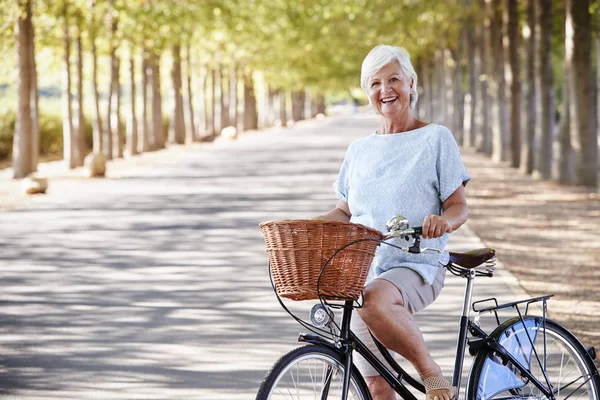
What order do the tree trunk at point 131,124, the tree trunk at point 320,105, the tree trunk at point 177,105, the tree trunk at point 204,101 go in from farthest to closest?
the tree trunk at point 320,105 < the tree trunk at point 204,101 < the tree trunk at point 177,105 < the tree trunk at point 131,124

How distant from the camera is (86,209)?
18234 millimetres

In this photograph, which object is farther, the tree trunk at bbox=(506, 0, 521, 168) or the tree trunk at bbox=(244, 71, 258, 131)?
the tree trunk at bbox=(244, 71, 258, 131)

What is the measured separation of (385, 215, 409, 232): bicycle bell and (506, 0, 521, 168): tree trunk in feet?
82.0

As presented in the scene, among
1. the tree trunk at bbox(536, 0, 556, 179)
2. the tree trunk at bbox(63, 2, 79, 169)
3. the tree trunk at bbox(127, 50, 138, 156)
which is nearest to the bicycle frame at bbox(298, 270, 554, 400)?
the tree trunk at bbox(536, 0, 556, 179)

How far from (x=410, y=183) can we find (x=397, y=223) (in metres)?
0.33

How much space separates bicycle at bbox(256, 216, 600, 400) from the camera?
4.12m

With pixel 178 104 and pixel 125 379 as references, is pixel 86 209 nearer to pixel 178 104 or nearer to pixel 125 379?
pixel 125 379

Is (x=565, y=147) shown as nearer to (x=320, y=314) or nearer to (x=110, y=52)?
(x=110, y=52)

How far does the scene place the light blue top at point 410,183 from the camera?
4.39 meters

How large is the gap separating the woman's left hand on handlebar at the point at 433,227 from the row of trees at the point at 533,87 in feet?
57.4

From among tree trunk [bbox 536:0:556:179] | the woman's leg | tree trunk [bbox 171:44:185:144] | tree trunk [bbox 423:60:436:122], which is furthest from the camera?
tree trunk [bbox 423:60:436:122]

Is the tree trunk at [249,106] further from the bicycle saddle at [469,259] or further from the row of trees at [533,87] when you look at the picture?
the bicycle saddle at [469,259]

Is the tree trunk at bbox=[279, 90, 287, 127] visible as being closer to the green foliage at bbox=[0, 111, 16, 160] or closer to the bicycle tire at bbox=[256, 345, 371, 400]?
the green foliage at bbox=[0, 111, 16, 160]

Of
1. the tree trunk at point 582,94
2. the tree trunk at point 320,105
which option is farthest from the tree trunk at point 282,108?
the tree trunk at point 582,94
